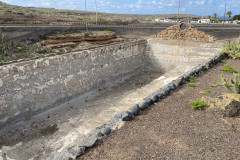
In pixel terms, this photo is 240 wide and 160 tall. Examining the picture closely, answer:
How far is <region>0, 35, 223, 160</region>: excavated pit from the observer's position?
17.9 feet

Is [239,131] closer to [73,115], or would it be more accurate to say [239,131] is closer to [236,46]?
[73,115]

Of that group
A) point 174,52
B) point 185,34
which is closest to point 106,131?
point 174,52

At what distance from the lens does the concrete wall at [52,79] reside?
6.06 metres

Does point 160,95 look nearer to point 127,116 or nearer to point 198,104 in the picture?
point 198,104

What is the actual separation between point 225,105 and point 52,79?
17.7 feet

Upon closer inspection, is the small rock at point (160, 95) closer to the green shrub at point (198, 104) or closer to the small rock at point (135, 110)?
the green shrub at point (198, 104)

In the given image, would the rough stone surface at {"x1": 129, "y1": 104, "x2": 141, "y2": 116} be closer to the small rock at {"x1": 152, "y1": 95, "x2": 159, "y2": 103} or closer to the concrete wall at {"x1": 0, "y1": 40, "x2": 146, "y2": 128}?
the small rock at {"x1": 152, "y1": 95, "x2": 159, "y2": 103}

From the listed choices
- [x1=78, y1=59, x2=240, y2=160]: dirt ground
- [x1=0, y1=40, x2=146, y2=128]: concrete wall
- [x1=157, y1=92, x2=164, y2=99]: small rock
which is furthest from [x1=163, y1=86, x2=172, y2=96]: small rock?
[x1=0, y1=40, x2=146, y2=128]: concrete wall

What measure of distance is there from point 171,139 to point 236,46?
27.8 ft

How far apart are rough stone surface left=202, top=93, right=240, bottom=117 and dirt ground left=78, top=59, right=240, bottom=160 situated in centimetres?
14

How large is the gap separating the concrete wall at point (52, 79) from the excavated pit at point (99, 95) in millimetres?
48

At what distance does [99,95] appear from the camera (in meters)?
9.09

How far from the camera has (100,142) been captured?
374cm

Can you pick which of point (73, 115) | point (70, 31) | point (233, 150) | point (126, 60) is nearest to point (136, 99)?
point (73, 115)
